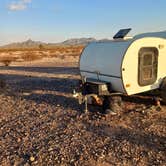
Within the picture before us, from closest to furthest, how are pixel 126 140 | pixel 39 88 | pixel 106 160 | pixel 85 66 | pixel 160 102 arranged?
1. pixel 106 160
2. pixel 126 140
3. pixel 160 102
4. pixel 85 66
5. pixel 39 88

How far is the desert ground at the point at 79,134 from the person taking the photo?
6.70 meters

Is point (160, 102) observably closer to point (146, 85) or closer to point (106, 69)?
point (146, 85)

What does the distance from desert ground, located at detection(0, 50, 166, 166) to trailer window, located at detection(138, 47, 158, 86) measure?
98 cm

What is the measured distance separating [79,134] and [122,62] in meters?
2.92

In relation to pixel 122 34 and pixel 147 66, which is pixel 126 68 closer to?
pixel 147 66

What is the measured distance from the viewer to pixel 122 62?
9844 millimetres

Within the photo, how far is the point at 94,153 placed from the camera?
6.90 metres

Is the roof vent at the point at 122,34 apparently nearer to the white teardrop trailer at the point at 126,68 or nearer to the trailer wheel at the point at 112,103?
the white teardrop trailer at the point at 126,68

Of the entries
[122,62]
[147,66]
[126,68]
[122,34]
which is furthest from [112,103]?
A: [122,34]

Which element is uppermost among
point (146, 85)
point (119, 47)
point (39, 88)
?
point (119, 47)

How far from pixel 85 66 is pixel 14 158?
5818mm

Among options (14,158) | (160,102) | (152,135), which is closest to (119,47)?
(160,102)

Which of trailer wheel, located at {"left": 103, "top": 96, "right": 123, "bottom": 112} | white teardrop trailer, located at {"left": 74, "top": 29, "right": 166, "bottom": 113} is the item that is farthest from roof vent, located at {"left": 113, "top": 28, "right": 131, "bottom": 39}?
trailer wheel, located at {"left": 103, "top": 96, "right": 123, "bottom": 112}

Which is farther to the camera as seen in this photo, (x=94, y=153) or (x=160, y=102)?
(x=160, y=102)
